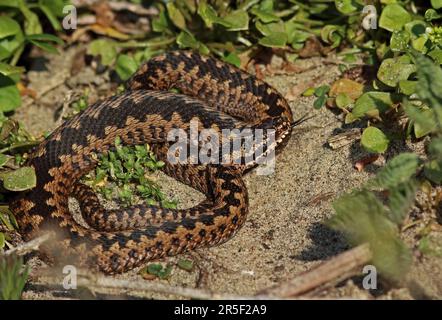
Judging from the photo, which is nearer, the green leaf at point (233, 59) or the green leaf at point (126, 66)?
the green leaf at point (233, 59)

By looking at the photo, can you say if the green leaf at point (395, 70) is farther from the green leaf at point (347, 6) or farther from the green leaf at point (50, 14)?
the green leaf at point (50, 14)

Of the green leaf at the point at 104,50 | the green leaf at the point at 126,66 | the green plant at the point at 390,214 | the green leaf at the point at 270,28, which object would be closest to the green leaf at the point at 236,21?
the green leaf at the point at 270,28

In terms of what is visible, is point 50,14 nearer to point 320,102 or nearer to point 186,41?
point 186,41

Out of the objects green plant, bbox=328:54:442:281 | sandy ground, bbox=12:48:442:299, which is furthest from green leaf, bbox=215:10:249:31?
green plant, bbox=328:54:442:281

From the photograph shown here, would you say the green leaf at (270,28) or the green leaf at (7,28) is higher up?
the green leaf at (7,28)

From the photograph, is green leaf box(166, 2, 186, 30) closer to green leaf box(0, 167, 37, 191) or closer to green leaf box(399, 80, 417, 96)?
green leaf box(0, 167, 37, 191)
